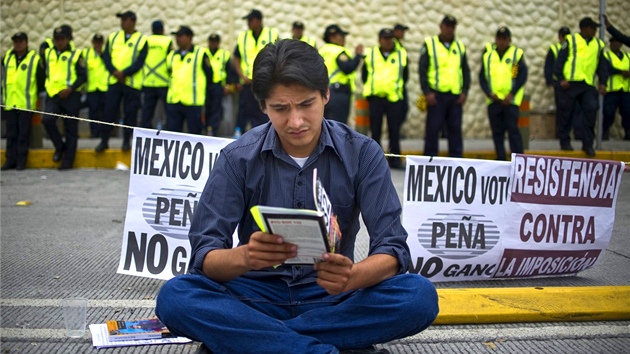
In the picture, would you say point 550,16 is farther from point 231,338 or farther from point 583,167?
point 231,338

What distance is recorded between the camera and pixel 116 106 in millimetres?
12648

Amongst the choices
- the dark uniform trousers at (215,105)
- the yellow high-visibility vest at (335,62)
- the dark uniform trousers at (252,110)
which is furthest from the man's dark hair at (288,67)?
the dark uniform trousers at (215,105)

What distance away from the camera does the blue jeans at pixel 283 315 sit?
3.35 metres

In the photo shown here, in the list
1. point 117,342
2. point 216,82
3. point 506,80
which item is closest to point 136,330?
point 117,342

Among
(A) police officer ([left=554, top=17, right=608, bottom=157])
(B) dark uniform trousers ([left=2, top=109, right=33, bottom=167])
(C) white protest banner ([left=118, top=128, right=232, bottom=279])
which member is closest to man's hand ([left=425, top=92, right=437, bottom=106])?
(A) police officer ([left=554, top=17, right=608, bottom=157])

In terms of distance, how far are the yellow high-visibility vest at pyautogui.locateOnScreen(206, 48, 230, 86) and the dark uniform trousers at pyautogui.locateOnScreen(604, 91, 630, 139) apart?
6.34 meters

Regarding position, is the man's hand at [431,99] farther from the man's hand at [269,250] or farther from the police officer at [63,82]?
the man's hand at [269,250]

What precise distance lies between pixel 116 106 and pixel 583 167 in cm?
865

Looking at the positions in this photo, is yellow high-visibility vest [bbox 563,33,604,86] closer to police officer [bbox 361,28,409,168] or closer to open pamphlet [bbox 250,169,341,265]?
police officer [bbox 361,28,409,168]

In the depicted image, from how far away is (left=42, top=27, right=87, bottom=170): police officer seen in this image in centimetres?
1181

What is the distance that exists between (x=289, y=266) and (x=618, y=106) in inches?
453

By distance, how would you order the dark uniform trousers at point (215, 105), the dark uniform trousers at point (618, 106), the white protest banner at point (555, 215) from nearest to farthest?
the white protest banner at point (555, 215) < the dark uniform trousers at point (618, 106) < the dark uniform trousers at point (215, 105)

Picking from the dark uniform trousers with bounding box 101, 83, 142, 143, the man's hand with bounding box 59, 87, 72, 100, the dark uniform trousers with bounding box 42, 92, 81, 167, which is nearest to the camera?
the man's hand with bounding box 59, 87, 72, 100

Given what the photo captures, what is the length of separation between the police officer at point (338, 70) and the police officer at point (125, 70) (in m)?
2.72
